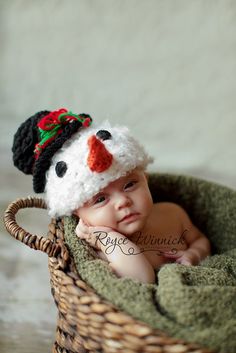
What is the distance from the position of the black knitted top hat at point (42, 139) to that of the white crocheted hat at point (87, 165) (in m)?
0.02

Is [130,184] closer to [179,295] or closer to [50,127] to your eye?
[50,127]

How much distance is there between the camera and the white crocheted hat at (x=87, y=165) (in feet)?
3.11

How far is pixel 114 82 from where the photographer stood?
63.1 inches

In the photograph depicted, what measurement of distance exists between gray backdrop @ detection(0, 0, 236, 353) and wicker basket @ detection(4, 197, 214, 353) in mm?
617

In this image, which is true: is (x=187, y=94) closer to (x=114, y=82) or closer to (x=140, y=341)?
(x=114, y=82)

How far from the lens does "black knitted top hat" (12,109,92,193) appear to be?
101 centimetres

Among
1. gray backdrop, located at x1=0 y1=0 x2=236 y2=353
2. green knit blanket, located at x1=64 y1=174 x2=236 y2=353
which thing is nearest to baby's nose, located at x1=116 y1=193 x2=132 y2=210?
green knit blanket, located at x1=64 y1=174 x2=236 y2=353

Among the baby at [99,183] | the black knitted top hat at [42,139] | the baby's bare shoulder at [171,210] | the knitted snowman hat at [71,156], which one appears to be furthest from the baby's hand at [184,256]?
the black knitted top hat at [42,139]

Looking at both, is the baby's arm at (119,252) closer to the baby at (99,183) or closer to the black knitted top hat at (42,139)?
the baby at (99,183)

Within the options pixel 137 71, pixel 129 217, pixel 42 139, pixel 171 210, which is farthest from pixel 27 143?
pixel 137 71

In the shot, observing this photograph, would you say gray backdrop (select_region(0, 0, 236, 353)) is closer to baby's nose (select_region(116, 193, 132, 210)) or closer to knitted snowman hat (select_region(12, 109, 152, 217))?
knitted snowman hat (select_region(12, 109, 152, 217))

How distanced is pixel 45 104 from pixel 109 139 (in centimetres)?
63

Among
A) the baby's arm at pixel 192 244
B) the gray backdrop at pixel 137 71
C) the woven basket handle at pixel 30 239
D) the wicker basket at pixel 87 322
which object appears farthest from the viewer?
the gray backdrop at pixel 137 71

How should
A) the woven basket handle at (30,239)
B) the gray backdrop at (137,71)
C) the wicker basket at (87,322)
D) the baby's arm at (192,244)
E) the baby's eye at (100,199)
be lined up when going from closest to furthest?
1. the wicker basket at (87,322)
2. the woven basket handle at (30,239)
3. the baby's eye at (100,199)
4. the baby's arm at (192,244)
5. the gray backdrop at (137,71)
